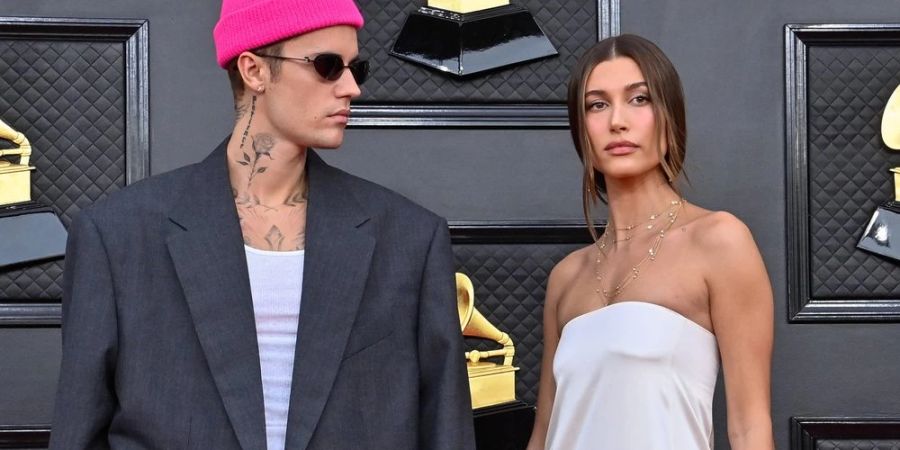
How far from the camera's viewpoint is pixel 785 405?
2.81 meters

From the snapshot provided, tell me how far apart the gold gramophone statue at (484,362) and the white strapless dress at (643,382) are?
0.52 metres

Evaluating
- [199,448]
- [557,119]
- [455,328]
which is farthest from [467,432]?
[557,119]

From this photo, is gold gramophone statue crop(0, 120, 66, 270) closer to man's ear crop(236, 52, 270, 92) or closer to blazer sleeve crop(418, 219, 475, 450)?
man's ear crop(236, 52, 270, 92)

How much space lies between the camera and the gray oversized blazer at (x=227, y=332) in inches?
72.1

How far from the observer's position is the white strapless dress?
214 centimetres

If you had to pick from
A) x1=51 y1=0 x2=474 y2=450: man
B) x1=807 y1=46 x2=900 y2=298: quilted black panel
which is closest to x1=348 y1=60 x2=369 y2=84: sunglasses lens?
x1=51 y1=0 x2=474 y2=450: man

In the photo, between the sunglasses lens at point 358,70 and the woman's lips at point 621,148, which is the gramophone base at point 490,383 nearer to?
the woman's lips at point 621,148

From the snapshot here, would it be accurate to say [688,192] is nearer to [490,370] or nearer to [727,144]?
[727,144]

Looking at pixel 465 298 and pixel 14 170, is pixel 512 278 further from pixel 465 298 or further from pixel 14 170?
pixel 14 170

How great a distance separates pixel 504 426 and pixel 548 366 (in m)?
0.39

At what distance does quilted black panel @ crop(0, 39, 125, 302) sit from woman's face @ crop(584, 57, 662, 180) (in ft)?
3.72

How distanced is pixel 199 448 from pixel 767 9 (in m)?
1.75

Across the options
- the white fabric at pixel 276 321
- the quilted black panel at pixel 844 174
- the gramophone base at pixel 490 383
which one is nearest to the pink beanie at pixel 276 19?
the white fabric at pixel 276 321

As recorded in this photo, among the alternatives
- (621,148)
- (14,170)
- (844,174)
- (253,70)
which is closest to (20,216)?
(14,170)
